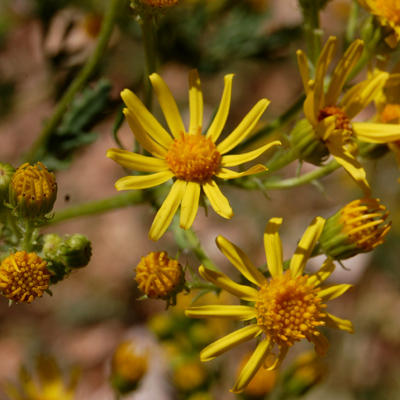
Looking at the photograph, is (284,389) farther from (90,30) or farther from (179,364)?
(90,30)

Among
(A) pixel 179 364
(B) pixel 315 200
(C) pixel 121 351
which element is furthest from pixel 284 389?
(B) pixel 315 200

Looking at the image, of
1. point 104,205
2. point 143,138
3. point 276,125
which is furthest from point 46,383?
point 276,125

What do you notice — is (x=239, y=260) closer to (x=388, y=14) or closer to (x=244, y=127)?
(x=244, y=127)

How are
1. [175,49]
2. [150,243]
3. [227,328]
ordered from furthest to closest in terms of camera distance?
1. [150,243]
2. [227,328]
3. [175,49]

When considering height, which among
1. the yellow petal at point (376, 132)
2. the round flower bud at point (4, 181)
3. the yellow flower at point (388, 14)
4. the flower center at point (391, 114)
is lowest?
the yellow petal at point (376, 132)

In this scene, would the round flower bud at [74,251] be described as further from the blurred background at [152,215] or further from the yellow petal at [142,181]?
the blurred background at [152,215]

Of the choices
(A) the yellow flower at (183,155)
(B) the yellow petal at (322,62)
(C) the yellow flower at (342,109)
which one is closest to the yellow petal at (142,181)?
(A) the yellow flower at (183,155)
